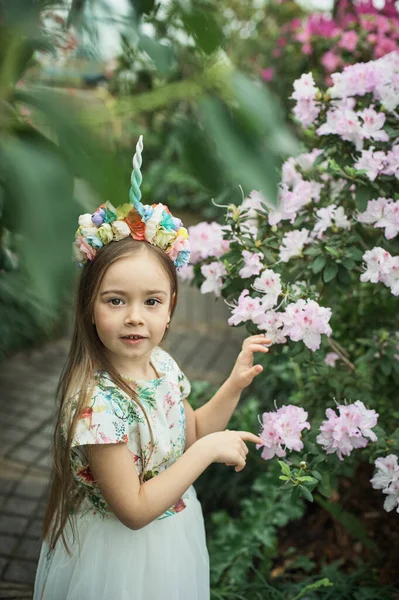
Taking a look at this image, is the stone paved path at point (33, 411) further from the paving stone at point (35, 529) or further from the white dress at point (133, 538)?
the white dress at point (133, 538)

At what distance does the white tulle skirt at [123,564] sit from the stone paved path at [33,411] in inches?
20.6

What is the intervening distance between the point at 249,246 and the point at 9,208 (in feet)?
4.57

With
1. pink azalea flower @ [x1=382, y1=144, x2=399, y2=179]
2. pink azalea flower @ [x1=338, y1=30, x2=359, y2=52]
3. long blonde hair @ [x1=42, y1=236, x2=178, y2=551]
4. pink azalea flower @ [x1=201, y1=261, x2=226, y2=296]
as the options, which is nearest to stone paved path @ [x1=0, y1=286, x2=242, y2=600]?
pink azalea flower @ [x1=201, y1=261, x2=226, y2=296]

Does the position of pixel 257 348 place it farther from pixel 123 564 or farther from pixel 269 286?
pixel 123 564

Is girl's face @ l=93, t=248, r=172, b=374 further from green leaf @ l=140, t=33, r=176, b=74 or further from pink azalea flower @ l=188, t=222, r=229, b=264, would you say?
green leaf @ l=140, t=33, r=176, b=74

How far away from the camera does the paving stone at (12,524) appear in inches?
95.4

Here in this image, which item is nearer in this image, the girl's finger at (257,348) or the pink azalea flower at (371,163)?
the girl's finger at (257,348)

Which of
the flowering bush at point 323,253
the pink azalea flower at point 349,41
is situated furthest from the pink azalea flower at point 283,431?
the pink azalea flower at point 349,41

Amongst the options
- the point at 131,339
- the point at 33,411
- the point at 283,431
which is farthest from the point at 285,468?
the point at 33,411

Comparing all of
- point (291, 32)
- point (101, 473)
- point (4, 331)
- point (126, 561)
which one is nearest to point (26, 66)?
point (101, 473)

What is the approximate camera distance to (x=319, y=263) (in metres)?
1.69

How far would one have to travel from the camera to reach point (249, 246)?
1.71 meters

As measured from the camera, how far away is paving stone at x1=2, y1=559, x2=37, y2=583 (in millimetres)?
2186

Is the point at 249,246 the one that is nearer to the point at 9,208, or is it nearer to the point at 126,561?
the point at 126,561
